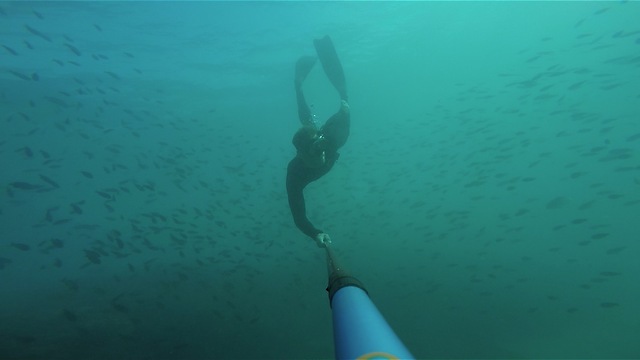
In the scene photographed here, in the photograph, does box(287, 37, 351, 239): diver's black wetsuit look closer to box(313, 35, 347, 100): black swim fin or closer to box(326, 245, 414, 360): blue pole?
box(313, 35, 347, 100): black swim fin

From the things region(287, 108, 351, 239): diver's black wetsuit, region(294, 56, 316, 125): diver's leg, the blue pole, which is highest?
region(294, 56, 316, 125): diver's leg

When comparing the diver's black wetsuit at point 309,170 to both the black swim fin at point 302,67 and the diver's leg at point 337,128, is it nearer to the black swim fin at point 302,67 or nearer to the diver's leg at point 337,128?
the diver's leg at point 337,128

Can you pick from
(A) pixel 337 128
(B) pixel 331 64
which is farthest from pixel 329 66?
(A) pixel 337 128

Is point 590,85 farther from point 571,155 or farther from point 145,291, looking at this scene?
point 145,291

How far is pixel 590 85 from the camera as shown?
3497 centimetres

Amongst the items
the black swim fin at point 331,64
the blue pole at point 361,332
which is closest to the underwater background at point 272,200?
the black swim fin at point 331,64

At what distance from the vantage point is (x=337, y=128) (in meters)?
8.16

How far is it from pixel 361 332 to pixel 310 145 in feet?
18.7

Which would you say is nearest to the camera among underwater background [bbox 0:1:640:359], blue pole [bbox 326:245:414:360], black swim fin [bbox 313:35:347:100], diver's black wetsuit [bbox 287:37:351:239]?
blue pole [bbox 326:245:414:360]

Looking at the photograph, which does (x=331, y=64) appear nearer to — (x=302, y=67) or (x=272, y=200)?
(x=302, y=67)

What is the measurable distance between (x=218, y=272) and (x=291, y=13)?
1388 cm

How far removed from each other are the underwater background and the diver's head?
9034 mm

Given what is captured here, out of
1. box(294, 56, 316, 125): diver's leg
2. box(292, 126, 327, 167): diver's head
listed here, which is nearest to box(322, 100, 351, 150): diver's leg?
box(292, 126, 327, 167): diver's head

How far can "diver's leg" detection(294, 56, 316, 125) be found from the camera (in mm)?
9219
